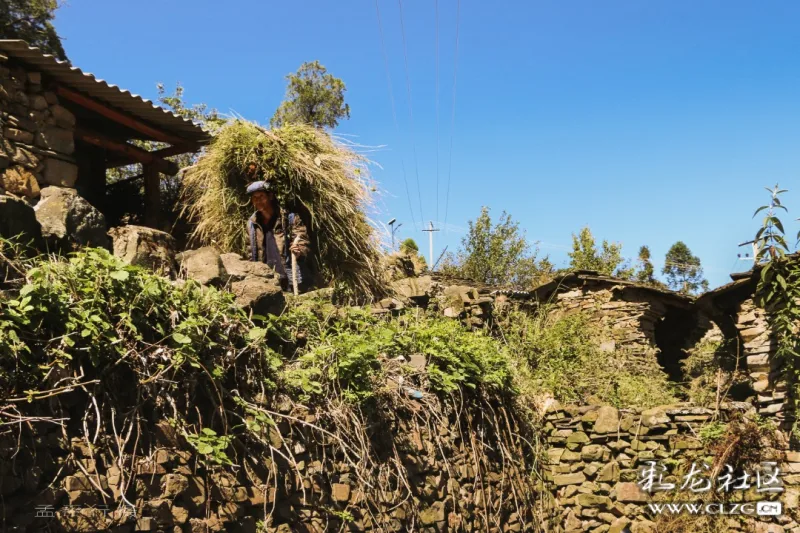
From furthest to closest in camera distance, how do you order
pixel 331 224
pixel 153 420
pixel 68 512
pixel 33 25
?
pixel 33 25
pixel 331 224
pixel 153 420
pixel 68 512

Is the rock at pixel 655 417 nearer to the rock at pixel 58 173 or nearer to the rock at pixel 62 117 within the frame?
the rock at pixel 58 173

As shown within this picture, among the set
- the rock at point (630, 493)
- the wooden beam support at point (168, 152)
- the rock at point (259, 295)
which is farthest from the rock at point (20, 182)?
the rock at point (630, 493)

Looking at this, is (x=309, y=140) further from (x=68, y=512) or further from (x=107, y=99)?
(x=68, y=512)

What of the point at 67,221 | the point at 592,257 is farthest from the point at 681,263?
the point at 67,221

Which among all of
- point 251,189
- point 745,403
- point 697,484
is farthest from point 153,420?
point 745,403

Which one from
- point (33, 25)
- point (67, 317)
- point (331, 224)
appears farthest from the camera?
point (33, 25)

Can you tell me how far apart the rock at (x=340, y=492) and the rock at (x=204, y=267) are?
1.63 meters

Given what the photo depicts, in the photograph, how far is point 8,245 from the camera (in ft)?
12.4

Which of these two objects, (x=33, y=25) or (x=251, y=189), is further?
(x=33, y=25)

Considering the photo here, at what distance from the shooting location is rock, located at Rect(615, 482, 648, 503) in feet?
23.7

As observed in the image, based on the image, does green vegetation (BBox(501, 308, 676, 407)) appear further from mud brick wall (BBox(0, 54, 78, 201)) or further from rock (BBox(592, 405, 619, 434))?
mud brick wall (BBox(0, 54, 78, 201))

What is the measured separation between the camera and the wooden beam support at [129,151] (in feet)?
23.8

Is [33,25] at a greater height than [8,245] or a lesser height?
greater

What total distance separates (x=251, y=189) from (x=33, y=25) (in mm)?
9470
